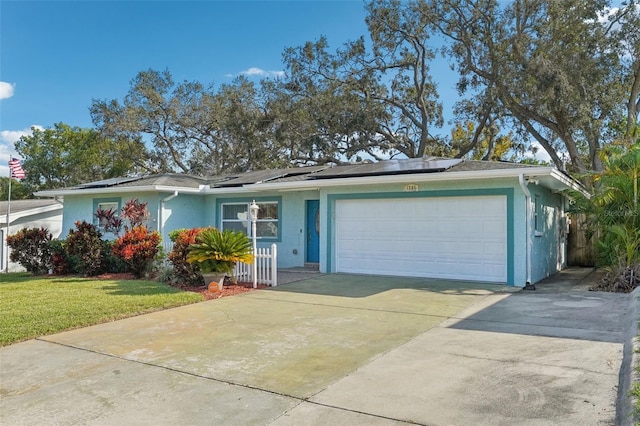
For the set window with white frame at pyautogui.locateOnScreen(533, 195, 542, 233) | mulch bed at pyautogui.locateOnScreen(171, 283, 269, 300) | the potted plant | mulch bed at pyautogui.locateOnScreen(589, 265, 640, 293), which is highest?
window with white frame at pyautogui.locateOnScreen(533, 195, 542, 233)

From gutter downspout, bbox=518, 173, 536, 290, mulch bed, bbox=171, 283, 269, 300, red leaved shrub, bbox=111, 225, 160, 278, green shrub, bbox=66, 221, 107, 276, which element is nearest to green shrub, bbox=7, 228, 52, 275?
green shrub, bbox=66, 221, 107, 276

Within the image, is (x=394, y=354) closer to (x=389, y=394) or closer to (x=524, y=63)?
(x=389, y=394)

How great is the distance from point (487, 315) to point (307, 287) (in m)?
4.39

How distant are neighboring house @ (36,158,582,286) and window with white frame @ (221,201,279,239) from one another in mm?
36

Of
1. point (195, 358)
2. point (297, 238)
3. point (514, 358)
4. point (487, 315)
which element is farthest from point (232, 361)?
point (297, 238)

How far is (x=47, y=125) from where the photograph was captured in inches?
1417

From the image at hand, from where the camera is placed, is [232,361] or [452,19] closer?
[232,361]

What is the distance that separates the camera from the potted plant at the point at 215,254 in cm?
991

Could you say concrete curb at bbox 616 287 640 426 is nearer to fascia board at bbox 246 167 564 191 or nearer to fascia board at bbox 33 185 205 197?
fascia board at bbox 246 167 564 191

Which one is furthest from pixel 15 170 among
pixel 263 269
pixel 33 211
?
pixel 263 269

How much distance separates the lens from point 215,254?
988 centimetres

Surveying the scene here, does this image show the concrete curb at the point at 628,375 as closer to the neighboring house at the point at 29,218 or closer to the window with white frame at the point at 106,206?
the window with white frame at the point at 106,206

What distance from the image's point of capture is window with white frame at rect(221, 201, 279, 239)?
50.4 ft

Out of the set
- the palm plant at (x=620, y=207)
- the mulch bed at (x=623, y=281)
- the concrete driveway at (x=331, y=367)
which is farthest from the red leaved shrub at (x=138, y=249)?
the palm plant at (x=620, y=207)
